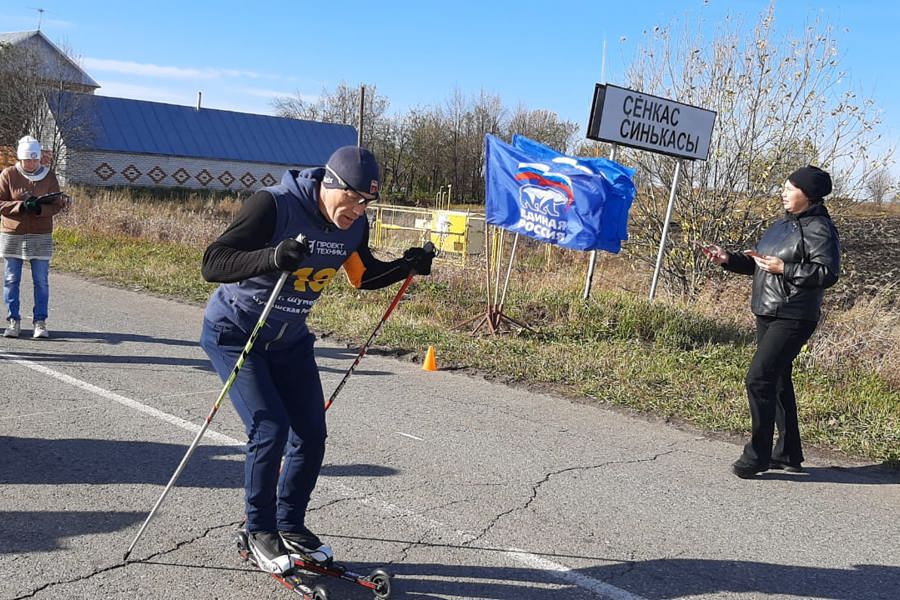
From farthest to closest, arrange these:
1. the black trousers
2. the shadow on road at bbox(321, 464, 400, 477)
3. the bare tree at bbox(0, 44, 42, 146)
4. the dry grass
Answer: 1. the bare tree at bbox(0, 44, 42, 146)
2. the dry grass
3. the black trousers
4. the shadow on road at bbox(321, 464, 400, 477)

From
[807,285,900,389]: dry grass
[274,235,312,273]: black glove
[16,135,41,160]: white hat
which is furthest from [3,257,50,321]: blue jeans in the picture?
[807,285,900,389]: dry grass

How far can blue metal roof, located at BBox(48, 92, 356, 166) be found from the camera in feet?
140

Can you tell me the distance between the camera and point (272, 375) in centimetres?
397

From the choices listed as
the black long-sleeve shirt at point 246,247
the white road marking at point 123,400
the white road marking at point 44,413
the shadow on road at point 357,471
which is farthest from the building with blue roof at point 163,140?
the black long-sleeve shirt at point 246,247

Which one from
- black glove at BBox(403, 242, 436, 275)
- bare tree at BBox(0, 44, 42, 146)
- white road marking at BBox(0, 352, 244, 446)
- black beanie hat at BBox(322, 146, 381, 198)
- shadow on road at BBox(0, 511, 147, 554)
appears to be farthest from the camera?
bare tree at BBox(0, 44, 42, 146)

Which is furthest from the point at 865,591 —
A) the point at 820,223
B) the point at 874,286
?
the point at 874,286

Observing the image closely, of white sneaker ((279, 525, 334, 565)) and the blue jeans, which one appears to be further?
the blue jeans

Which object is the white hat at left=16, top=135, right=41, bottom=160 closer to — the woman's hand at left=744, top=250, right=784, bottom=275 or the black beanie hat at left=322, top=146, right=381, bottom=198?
the black beanie hat at left=322, top=146, right=381, bottom=198

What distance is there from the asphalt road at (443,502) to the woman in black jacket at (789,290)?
16.3 inches

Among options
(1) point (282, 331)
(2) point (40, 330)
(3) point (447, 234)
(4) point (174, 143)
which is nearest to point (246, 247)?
(1) point (282, 331)

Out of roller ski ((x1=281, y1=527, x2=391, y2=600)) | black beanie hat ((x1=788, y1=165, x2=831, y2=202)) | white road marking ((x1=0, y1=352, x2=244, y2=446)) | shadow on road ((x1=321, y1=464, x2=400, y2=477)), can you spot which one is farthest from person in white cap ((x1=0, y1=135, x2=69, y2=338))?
black beanie hat ((x1=788, y1=165, x2=831, y2=202))

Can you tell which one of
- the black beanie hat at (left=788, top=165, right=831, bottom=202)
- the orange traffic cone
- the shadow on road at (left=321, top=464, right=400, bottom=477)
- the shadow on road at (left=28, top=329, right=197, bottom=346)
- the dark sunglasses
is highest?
the black beanie hat at (left=788, top=165, right=831, bottom=202)

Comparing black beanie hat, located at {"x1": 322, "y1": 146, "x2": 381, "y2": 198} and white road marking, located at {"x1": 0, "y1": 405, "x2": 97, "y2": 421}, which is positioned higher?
black beanie hat, located at {"x1": 322, "y1": 146, "x2": 381, "y2": 198}

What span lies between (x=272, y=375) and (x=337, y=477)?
5.34ft
